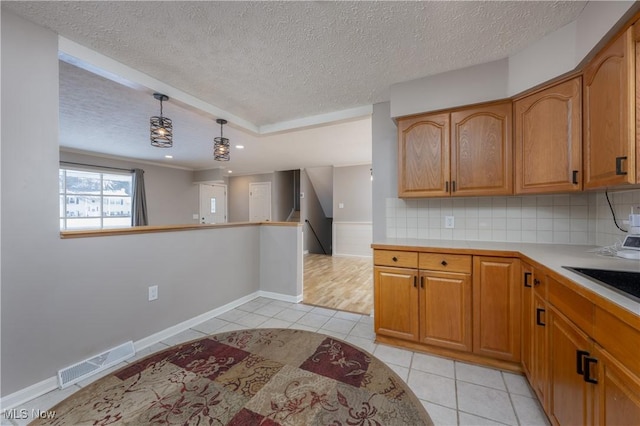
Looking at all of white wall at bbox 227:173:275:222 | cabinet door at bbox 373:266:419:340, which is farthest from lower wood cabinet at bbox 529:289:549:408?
white wall at bbox 227:173:275:222

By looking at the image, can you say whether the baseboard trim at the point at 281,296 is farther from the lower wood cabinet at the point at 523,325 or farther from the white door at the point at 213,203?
the white door at the point at 213,203

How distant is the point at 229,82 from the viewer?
2.33 metres

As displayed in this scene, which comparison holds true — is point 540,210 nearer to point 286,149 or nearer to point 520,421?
point 520,421

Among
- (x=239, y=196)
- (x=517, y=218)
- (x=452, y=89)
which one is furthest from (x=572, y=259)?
(x=239, y=196)

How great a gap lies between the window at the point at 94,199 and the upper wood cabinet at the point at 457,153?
6142mm

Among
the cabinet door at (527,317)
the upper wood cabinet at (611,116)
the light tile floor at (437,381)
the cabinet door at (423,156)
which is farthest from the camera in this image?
the cabinet door at (423,156)

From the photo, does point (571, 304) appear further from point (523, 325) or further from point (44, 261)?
point (44, 261)

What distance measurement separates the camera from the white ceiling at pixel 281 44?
1498 mm

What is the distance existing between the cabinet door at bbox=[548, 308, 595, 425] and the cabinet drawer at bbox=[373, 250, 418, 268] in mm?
888

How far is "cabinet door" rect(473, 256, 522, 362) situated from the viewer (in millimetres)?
1774

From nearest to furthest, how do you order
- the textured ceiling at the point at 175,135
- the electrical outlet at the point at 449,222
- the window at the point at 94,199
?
1. the electrical outlet at the point at 449,222
2. the textured ceiling at the point at 175,135
3. the window at the point at 94,199

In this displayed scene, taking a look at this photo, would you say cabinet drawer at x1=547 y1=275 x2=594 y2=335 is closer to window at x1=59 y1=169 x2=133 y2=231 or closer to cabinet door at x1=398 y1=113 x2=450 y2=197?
cabinet door at x1=398 y1=113 x2=450 y2=197

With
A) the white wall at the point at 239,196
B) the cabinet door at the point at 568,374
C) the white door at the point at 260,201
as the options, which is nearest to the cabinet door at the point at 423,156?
the cabinet door at the point at 568,374

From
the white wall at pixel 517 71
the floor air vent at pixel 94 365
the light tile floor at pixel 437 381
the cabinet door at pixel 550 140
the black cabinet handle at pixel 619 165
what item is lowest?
the light tile floor at pixel 437 381
